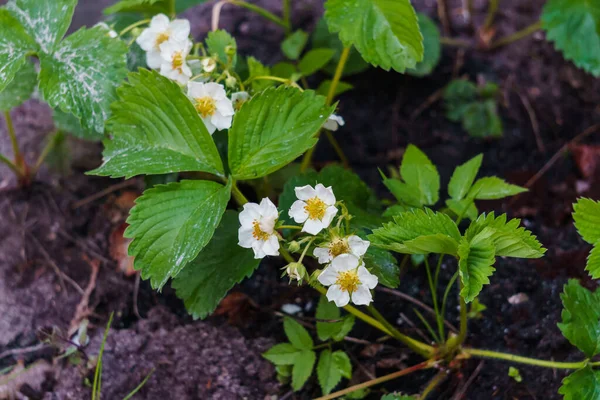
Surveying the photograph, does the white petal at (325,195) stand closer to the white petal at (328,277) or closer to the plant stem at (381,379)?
the white petal at (328,277)

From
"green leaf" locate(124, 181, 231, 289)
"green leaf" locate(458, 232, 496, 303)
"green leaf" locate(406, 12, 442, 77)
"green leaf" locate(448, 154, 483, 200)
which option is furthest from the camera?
"green leaf" locate(406, 12, 442, 77)

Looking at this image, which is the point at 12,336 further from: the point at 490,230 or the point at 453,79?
the point at 453,79

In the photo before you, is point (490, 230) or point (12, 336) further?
point (12, 336)

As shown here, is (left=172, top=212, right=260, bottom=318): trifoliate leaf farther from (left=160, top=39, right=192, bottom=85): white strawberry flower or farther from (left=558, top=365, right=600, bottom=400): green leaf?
(left=558, top=365, right=600, bottom=400): green leaf

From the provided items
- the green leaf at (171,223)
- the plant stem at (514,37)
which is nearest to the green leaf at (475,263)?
the green leaf at (171,223)

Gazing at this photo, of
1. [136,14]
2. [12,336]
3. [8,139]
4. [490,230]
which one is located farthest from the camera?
[8,139]

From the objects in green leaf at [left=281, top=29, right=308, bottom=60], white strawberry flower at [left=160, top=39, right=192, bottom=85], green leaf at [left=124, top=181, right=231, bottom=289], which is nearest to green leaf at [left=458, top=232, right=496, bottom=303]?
green leaf at [left=124, top=181, right=231, bottom=289]

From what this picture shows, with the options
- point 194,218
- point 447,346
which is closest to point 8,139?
point 194,218

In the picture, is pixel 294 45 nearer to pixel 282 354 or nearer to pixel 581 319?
pixel 282 354
